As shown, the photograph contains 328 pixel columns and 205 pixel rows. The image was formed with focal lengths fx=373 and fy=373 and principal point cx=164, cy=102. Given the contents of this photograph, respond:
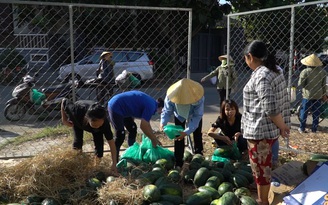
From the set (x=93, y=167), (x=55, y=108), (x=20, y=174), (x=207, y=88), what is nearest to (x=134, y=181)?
(x=93, y=167)

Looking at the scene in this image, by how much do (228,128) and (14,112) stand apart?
5.23 metres

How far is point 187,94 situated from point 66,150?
4.86 ft

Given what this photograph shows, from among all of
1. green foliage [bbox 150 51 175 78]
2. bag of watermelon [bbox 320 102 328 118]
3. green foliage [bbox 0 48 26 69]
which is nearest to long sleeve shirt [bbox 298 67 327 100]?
bag of watermelon [bbox 320 102 328 118]

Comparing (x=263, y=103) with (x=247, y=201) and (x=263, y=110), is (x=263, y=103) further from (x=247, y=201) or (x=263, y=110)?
(x=247, y=201)

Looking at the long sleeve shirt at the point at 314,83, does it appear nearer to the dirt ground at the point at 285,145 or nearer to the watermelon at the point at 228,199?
the dirt ground at the point at 285,145

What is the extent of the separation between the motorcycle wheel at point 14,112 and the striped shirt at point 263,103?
6.10m

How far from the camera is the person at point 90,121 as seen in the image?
12.4 ft

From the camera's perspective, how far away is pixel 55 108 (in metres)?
8.35

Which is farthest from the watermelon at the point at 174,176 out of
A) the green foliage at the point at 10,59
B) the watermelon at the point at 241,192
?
the green foliage at the point at 10,59

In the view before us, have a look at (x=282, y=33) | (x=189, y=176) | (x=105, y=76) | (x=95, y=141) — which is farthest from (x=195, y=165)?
(x=282, y=33)

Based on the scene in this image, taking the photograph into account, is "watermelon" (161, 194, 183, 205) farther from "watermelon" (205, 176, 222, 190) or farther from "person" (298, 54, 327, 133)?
"person" (298, 54, 327, 133)

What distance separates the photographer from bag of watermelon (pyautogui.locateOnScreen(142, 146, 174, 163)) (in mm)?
4625

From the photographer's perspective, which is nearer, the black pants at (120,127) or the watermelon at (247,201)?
the watermelon at (247,201)

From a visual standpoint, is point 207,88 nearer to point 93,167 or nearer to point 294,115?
point 294,115
